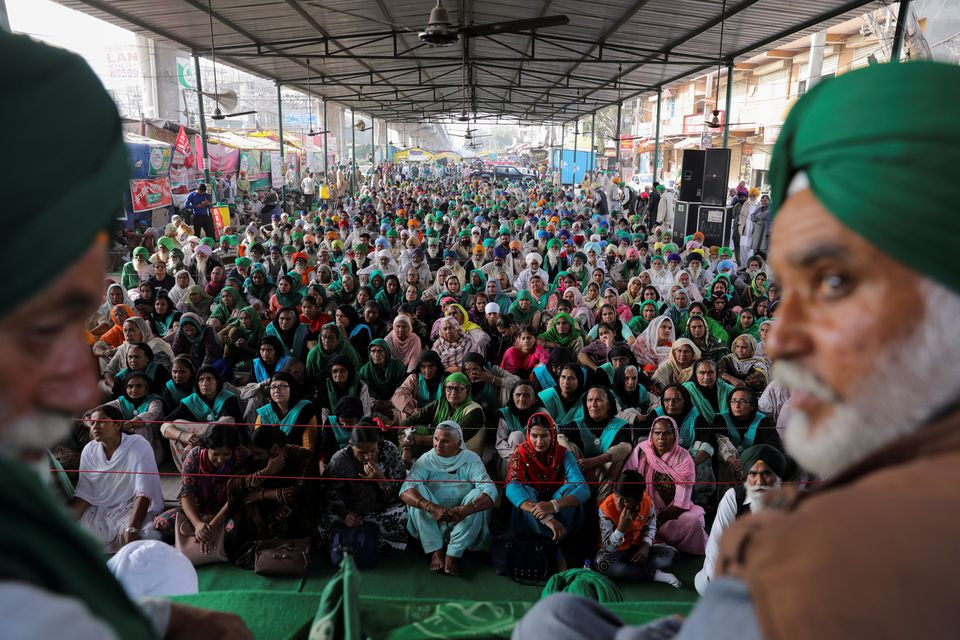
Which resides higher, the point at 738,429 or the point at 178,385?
the point at 178,385

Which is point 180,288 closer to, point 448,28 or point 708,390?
point 448,28

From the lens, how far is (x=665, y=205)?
17484 millimetres

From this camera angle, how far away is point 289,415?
15.2 feet

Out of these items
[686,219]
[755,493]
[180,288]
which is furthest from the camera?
[686,219]

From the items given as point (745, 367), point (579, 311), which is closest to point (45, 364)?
point (745, 367)

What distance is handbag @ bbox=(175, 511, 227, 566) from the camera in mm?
3783

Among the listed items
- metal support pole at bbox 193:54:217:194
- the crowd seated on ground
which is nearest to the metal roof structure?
metal support pole at bbox 193:54:217:194

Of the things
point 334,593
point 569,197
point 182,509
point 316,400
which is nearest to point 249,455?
point 182,509

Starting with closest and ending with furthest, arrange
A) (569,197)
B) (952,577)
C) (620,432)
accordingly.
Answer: (952,577) < (620,432) < (569,197)

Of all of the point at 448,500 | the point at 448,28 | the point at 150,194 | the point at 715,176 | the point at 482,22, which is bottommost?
the point at 448,500

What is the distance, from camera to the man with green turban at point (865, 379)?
53 cm

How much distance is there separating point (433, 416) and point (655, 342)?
2.71 m

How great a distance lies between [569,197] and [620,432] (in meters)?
23.2

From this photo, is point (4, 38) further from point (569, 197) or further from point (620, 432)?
point (569, 197)
